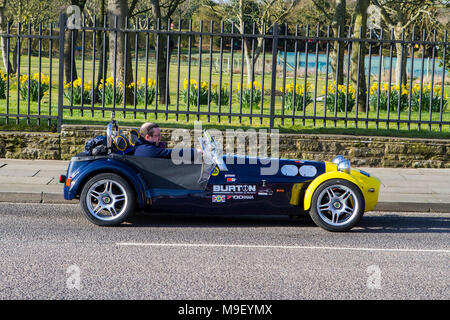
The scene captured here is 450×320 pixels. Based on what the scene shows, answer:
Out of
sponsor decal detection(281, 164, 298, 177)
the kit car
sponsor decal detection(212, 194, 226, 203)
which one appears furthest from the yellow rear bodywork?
sponsor decal detection(212, 194, 226, 203)

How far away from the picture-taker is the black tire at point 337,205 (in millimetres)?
8453

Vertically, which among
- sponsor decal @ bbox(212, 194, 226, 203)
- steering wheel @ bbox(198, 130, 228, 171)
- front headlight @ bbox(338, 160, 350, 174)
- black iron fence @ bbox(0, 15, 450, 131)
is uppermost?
black iron fence @ bbox(0, 15, 450, 131)

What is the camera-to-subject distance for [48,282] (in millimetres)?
6043

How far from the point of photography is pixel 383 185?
11.5 m

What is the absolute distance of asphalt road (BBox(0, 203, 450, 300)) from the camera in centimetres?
595

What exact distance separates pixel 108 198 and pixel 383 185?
484cm

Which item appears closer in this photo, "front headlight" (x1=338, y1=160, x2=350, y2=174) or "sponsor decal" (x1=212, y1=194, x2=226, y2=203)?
"sponsor decal" (x1=212, y1=194, x2=226, y2=203)

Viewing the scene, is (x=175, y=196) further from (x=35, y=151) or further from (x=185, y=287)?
(x=35, y=151)

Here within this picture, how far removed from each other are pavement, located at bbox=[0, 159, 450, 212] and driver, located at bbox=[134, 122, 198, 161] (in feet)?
6.73

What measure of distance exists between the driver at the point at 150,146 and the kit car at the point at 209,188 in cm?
11

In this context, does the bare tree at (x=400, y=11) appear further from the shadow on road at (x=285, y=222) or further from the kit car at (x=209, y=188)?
the kit car at (x=209, y=188)

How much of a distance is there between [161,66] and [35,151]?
9743mm

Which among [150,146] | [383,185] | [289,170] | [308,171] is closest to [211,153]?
[150,146]

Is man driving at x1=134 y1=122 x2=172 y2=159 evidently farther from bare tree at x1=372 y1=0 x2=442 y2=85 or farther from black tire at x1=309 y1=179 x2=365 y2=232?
bare tree at x1=372 y1=0 x2=442 y2=85
